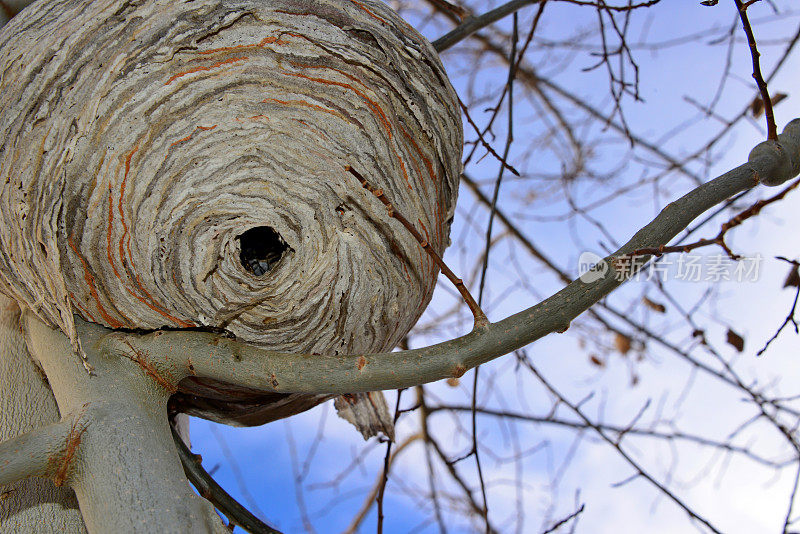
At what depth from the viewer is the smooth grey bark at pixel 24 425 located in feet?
4.44

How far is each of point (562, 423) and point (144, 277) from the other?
1941 mm

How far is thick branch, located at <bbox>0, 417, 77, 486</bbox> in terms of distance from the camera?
1.19 m

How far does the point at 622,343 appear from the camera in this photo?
3477 millimetres

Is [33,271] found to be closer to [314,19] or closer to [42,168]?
[42,168]

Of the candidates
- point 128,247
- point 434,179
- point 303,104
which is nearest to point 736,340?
point 434,179

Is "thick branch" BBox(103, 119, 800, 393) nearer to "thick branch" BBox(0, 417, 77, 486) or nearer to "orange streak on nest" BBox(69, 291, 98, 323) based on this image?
"orange streak on nest" BBox(69, 291, 98, 323)

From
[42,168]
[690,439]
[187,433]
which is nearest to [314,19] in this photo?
[42,168]

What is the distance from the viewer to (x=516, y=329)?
118 cm

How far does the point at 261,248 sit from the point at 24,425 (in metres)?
0.68

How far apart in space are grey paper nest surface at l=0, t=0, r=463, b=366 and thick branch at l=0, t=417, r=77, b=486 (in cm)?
28

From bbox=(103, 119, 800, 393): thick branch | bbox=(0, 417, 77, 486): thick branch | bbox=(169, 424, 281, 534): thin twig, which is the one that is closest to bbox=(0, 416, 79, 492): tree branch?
bbox=(0, 417, 77, 486): thick branch

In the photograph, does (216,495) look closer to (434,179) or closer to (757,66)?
(434,179)

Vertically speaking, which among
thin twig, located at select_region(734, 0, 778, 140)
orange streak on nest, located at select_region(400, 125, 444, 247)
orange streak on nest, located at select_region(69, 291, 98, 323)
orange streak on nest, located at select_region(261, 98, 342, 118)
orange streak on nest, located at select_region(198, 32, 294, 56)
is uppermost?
orange streak on nest, located at select_region(198, 32, 294, 56)

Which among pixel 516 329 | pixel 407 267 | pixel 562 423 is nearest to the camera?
pixel 516 329
